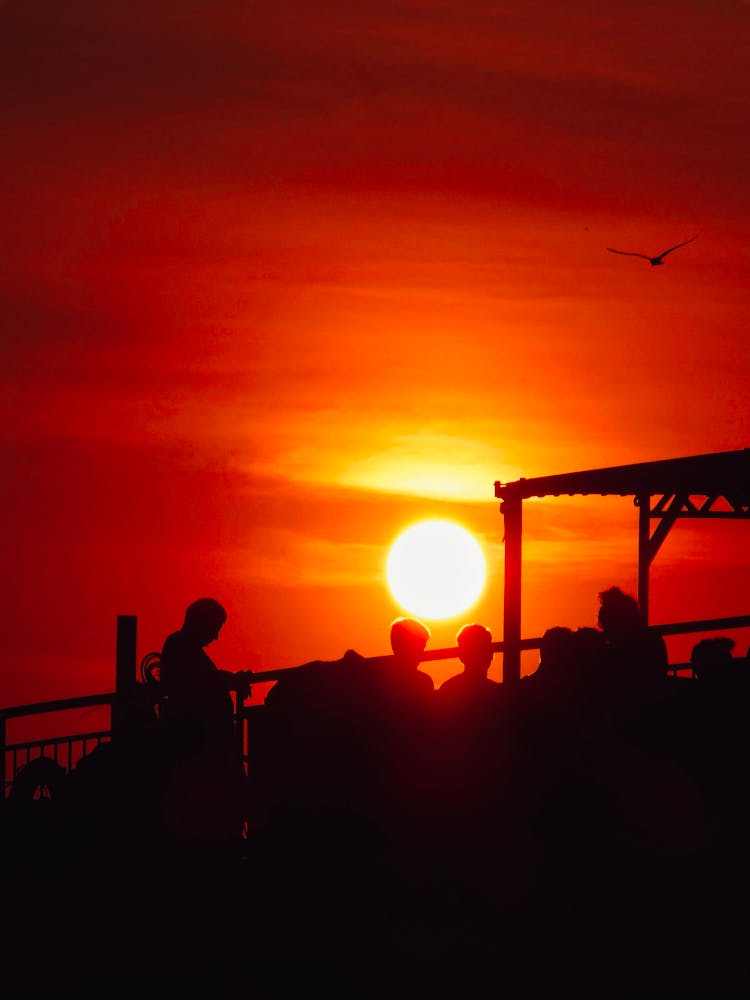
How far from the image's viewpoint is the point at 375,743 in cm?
922

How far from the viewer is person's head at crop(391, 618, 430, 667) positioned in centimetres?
931

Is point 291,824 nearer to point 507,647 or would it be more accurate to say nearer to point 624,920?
point 624,920

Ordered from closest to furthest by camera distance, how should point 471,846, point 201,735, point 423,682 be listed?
point 471,846
point 423,682
point 201,735

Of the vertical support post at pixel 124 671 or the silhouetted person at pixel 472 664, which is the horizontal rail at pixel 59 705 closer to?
the vertical support post at pixel 124 671

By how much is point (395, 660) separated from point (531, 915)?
1590 millimetres

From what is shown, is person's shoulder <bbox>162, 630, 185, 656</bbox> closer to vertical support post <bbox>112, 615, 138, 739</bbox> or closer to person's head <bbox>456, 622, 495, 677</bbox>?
vertical support post <bbox>112, 615, 138, 739</bbox>

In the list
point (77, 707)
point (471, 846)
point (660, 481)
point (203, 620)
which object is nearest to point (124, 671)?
point (77, 707)

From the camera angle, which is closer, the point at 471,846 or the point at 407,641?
the point at 471,846

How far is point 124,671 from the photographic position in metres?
11.5

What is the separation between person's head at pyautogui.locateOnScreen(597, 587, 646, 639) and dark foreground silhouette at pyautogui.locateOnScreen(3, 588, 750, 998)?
0.01 meters

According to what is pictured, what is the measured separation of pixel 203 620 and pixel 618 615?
249 centimetres

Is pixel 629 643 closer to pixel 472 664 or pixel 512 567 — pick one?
pixel 472 664

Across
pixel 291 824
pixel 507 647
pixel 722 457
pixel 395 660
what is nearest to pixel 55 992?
pixel 291 824

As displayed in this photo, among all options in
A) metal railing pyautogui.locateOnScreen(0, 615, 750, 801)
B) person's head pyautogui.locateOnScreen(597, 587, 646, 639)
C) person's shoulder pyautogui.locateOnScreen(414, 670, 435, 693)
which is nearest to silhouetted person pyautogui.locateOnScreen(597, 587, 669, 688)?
person's head pyautogui.locateOnScreen(597, 587, 646, 639)
